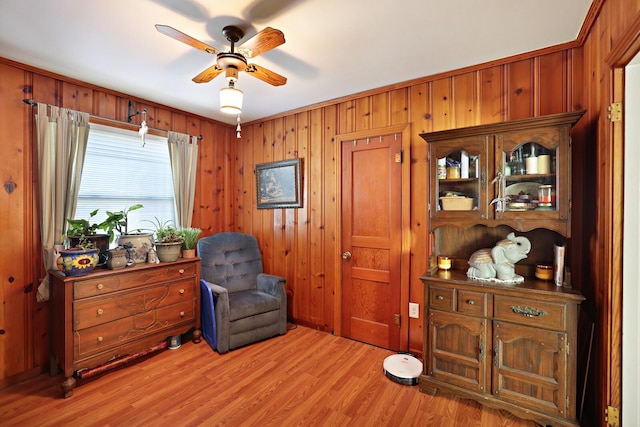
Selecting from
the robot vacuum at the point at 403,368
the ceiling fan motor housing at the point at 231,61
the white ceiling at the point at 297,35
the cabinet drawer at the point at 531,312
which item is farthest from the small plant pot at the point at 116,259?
the cabinet drawer at the point at 531,312

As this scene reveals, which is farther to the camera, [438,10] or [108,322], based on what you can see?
[108,322]

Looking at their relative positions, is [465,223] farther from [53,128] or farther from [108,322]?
[53,128]

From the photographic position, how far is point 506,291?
1.94 meters

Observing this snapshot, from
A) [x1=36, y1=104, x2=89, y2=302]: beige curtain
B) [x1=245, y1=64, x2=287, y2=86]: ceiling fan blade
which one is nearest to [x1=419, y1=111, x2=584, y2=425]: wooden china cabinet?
[x1=245, y1=64, x2=287, y2=86]: ceiling fan blade

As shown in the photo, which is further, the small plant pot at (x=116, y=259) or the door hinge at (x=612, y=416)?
the small plant pot at (x=116, y=259)

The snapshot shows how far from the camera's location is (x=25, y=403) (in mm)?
2127

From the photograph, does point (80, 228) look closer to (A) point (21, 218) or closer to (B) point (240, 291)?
(A) point (21, 218)

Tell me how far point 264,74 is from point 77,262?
197 centimetres

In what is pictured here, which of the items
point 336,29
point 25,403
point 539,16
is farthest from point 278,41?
point 25,403

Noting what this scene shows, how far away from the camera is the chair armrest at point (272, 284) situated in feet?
10.6

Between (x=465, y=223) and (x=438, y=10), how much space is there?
1.38 metres

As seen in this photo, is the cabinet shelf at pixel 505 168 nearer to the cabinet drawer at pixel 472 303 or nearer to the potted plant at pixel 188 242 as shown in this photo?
the cabinet drawer at pixel 472 303

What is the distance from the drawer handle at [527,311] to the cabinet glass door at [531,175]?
0.58m

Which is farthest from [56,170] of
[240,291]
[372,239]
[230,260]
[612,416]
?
[612,416]
